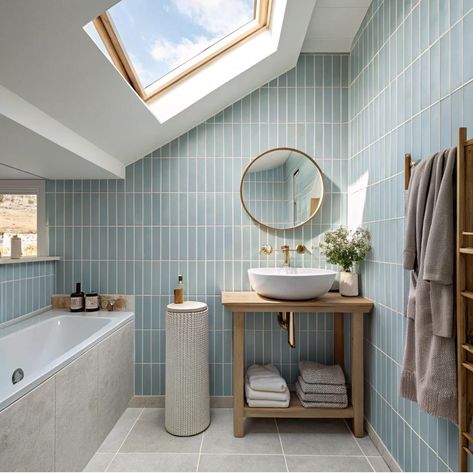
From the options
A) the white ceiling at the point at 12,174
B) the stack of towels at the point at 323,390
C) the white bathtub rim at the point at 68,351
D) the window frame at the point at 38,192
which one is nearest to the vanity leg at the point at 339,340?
the stack of towels at the point at 323,390

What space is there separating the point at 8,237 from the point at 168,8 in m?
2.09

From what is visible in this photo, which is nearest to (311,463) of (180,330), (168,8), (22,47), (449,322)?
(180,330)

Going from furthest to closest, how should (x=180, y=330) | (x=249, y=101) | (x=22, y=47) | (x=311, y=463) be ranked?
(x=249, y=101), (x=180, y=330), (x=311, y=463), (x=22, y=47)

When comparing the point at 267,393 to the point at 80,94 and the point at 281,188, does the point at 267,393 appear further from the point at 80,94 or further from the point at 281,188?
the point at 80,94

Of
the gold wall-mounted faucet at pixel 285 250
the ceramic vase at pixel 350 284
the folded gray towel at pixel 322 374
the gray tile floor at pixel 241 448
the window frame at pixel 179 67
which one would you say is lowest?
the gray tile floor at pixel 241 448

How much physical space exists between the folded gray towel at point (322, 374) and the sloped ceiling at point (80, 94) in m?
1.91

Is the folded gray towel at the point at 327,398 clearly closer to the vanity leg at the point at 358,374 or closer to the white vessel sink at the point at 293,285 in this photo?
the vanity leg at the point at 358,374

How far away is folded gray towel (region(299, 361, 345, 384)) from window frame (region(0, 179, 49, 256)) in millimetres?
2119

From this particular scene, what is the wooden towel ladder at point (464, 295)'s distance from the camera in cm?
126

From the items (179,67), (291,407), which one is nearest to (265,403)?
(291,407)

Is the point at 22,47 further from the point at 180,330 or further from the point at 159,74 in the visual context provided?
the point at 180,330

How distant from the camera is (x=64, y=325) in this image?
2607 mm

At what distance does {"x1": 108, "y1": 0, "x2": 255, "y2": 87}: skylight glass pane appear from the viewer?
182 cm

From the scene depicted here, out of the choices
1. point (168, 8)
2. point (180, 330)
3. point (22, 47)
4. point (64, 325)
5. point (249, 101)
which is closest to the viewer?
point (22, 47)
